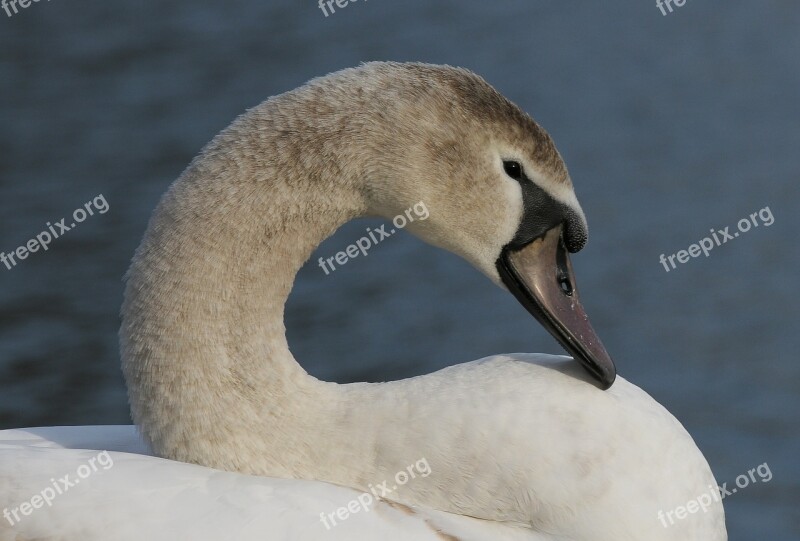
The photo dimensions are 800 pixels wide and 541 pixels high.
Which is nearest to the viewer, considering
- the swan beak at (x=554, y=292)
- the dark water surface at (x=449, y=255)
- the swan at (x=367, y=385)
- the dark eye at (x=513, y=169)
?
the swan at (x=367, y=385)

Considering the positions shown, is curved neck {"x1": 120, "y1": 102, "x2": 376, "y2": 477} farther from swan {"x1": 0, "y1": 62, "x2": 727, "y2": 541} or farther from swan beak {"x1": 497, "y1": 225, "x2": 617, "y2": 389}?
swan beak {"x1": 497, "y1": 225, "x2": 617, "y2": 389}

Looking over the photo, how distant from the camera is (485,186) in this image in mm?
3449

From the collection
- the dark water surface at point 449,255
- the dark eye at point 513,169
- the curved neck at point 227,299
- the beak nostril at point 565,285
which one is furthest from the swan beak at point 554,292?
the dark water surface at point 449,255

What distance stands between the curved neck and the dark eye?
35 cm

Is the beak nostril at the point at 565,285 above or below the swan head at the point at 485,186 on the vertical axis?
below

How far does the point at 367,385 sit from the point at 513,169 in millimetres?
651

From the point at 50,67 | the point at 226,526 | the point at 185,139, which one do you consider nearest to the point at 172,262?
the point at 226,526

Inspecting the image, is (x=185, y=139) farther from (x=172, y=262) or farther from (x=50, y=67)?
(x=172, y=262)

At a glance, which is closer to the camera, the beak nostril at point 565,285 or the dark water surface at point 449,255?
the beak nostril at point 565,285

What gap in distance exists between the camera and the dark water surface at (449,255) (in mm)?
5746

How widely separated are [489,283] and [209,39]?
2.43 metres

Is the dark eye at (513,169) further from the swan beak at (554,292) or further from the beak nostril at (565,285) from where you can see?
the beak nostril at (565,285)

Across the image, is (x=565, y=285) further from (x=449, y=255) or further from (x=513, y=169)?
(x=449, y=255)

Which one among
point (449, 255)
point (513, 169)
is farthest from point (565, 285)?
point (449, 255)
